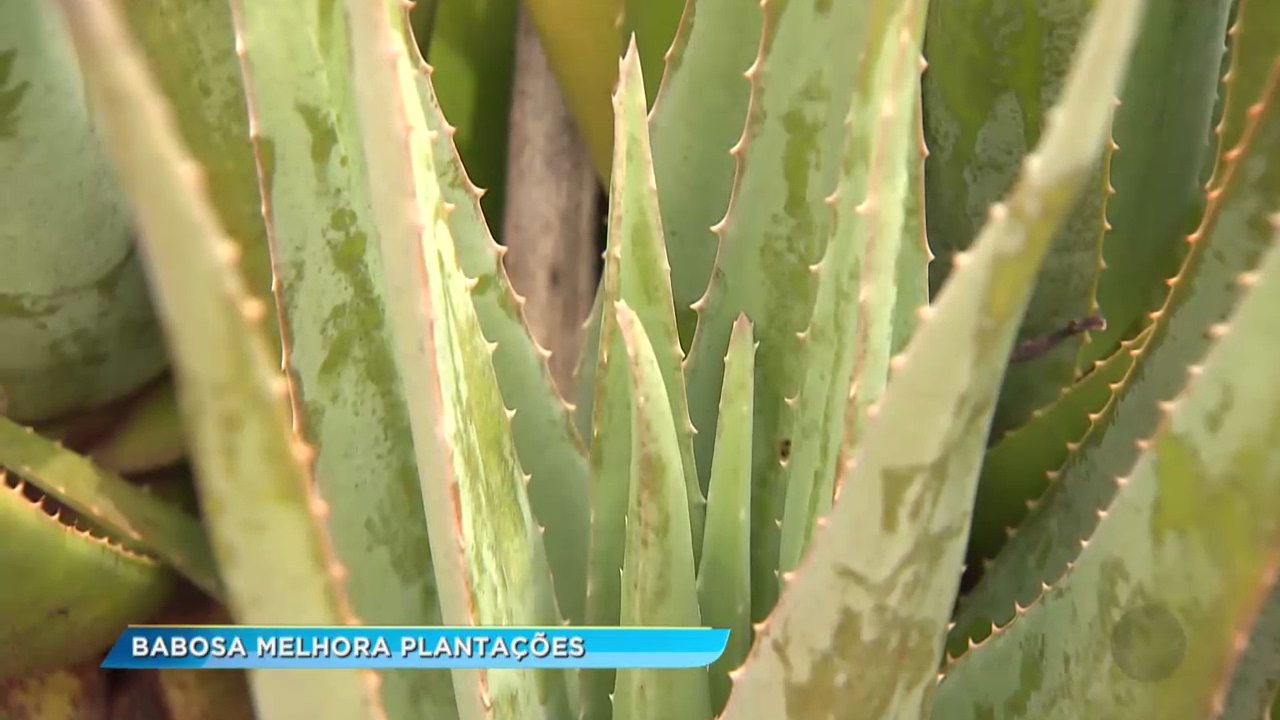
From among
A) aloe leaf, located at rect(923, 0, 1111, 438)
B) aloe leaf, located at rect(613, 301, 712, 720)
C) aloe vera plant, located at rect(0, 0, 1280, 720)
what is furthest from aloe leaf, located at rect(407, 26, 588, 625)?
aloe leaf, located at rect(923, 0, 1111, 438)

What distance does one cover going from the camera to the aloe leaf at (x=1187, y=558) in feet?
0.68

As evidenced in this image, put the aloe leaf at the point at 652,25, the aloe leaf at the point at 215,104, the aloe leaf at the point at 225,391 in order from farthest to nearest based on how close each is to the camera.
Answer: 1. the aloe leaf at the point at 652,25
2. the aloe leaf at the point at 215,104
3. the aloe leaf at the point at 225,391

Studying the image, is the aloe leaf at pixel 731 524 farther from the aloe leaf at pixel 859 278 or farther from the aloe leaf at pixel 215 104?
the aloe leaf at pixel 215 104

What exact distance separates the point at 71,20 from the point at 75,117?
12.2 inches

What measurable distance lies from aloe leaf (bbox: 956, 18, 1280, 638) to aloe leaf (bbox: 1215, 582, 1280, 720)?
68 mm

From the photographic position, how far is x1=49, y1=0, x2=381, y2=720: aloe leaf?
5.6 inches

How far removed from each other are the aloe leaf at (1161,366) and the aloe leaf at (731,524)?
5.2 inches

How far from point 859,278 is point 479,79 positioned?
357 millimetres

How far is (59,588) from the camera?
1.28 ft

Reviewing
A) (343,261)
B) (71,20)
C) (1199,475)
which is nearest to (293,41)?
(343,261)

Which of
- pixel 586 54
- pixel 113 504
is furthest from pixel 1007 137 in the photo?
pixel 113 504

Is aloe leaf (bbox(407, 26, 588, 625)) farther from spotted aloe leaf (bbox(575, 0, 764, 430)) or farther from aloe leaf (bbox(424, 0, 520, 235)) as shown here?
aloe leaf (bbox(424, 0, 520, 235))

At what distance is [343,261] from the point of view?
0.32 metres

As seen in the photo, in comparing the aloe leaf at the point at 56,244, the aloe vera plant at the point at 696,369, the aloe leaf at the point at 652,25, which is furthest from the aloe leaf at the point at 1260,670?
the aloe leaf at the point at 56,244
